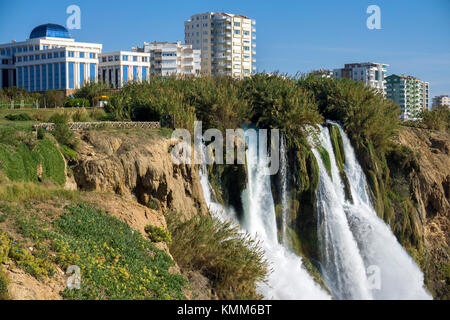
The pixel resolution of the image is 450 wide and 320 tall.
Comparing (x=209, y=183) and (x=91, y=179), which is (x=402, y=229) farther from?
(x=91, y=179)

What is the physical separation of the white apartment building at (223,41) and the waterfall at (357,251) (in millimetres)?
74715

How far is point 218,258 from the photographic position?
15070 millimetres

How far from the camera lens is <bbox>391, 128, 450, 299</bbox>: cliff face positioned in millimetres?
31125

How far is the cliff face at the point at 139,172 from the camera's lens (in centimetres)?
1786

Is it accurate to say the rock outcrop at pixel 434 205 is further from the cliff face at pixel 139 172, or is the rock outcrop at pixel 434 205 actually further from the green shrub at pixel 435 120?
the cliff face at pixel 139 172

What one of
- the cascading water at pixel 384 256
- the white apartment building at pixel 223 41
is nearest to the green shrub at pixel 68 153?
the cascading water at pixel 384 256

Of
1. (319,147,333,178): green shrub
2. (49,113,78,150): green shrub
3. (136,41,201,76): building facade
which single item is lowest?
(319,147,333,178): green shrub

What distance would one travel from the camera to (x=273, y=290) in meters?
18.1

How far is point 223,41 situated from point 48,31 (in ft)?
99.0

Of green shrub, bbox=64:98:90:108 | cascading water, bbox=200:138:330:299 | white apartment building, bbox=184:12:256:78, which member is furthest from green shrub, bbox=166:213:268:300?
white apartment building, bbox=184:12:256:78

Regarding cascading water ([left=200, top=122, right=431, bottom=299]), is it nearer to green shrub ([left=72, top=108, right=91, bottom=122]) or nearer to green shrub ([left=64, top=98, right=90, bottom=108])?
green shrub ([left=72, top=108, right=91, bottom=122])

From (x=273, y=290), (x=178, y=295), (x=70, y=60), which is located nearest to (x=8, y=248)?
(x=178, y=295)
